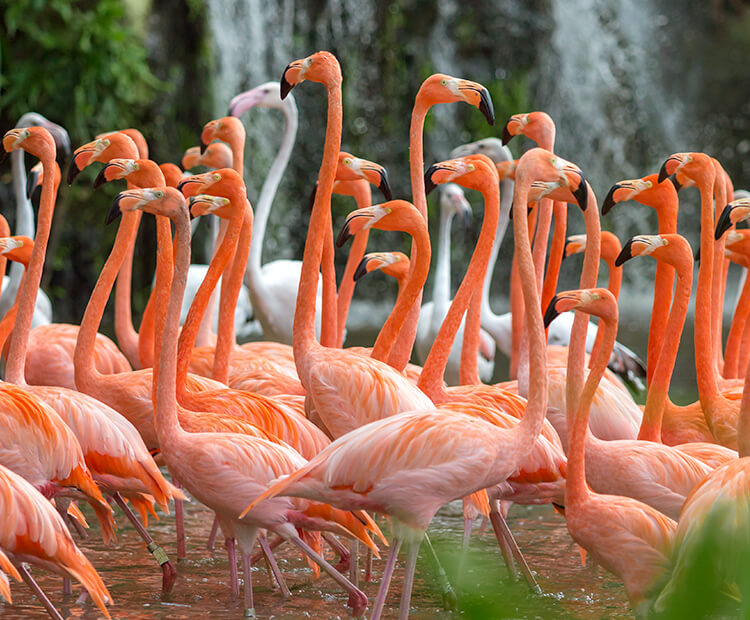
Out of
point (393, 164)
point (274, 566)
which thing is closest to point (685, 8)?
point (393, 164)

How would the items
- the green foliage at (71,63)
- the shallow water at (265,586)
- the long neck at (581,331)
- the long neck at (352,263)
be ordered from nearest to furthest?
the shallow water at (265,586) → the long neck at (581,331) → the long neck at (352,263) → the green foliage at (71,63)

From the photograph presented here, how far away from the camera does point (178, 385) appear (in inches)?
155

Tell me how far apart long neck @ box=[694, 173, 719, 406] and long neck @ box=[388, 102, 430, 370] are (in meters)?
1.21

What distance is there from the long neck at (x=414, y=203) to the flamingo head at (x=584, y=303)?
0.95 m

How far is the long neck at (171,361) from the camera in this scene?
11.1 feet

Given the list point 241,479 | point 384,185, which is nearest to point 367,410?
point 241,479

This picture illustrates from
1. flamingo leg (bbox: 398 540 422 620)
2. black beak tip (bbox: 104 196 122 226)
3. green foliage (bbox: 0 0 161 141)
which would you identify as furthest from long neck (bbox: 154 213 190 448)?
green foliage (bbox: 0 0 161 141)

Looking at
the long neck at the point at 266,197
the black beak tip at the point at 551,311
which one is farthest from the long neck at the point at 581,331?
the long neck at the point at 266,197

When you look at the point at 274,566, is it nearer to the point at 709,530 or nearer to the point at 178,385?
the point at 178,385

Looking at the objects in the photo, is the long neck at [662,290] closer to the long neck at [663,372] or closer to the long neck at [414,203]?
the long neck at [663,372]

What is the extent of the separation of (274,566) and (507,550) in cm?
94

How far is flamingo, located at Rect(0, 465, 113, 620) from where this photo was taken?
276cm

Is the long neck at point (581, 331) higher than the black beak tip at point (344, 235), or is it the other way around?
the black beak tip at point (344, 235)

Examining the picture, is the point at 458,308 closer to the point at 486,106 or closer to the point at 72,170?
the point at 486,106
